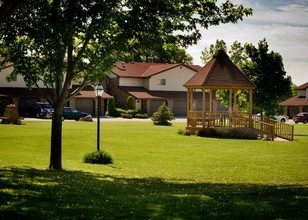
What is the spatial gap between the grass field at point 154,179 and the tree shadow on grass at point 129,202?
0.06 feet

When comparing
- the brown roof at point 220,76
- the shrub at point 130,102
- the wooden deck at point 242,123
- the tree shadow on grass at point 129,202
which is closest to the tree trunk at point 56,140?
the tree shadow on grass at point 129,202

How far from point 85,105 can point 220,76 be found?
111ft

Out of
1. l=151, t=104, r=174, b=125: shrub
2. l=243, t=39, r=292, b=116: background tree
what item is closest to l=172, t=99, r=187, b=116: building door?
l=151, t=104, r=174, b=125: shrub

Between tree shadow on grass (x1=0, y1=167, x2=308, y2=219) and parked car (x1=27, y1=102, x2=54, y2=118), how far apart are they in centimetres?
4512

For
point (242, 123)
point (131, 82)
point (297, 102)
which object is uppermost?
point (131, 82)

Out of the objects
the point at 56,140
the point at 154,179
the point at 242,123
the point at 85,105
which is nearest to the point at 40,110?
the point at 85,105

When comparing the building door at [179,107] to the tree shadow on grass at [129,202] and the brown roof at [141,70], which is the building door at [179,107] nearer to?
the brown roof at [141,70]

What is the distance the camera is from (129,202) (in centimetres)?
1010

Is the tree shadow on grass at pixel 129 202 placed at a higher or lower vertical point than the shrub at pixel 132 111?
lower

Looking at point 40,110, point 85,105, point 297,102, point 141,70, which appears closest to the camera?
point 40,110

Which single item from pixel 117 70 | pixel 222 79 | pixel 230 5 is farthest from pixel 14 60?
pixel 117 70

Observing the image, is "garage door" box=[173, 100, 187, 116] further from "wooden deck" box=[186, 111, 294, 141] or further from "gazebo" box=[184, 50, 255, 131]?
"wooden deck" box=[186, 111, 294, 141]

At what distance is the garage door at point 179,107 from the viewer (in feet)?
247

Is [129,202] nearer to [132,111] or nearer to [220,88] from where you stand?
[220,88]
